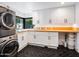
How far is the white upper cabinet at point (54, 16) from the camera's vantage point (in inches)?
139

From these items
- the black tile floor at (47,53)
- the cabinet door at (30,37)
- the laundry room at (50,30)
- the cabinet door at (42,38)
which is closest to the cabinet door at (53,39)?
the laundry room at (50,30)

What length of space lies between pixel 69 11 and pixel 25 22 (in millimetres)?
2373

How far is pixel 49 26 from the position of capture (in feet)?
13.1

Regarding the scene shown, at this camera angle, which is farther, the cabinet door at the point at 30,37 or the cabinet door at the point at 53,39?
the cabinet door at the point at 30,37

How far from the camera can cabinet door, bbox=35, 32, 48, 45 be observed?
355 centimetres

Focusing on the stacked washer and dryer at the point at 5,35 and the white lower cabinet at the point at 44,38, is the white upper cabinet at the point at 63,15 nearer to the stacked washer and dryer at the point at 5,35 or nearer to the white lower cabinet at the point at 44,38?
the white lower cabinet at the point at 44,38

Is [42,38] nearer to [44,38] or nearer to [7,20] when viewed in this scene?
[44,38]

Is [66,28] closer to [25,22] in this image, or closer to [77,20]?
[77,20]

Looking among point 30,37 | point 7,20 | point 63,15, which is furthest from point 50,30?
point 7,20

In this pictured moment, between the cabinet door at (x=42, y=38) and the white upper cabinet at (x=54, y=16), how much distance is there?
65 centimetres

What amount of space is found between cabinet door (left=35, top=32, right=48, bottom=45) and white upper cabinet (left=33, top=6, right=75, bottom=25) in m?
0.65

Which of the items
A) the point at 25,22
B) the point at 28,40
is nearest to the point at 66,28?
the point at 28,40

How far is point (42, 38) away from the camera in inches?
142

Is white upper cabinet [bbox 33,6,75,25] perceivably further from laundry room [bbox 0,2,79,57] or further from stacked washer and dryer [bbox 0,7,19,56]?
stacked washer and dryer [bbox 0,7,19,56]
